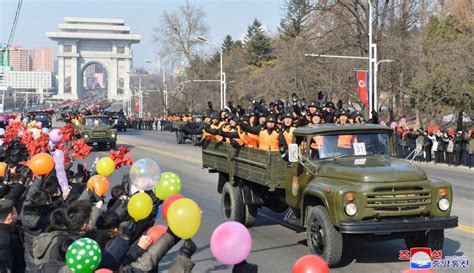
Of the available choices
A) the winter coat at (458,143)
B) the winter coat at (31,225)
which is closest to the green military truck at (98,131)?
the winter coat at (458,143)

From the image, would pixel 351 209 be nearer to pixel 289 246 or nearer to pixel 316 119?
pixel 289 246

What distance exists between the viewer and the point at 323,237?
859cm

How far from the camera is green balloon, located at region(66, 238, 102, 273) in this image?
13.9ft

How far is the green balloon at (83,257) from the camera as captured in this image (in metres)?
4.23

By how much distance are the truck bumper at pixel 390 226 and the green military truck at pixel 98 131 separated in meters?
26.2

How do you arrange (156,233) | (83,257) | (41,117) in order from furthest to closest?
(41,117)
(156,233)
(83,257)

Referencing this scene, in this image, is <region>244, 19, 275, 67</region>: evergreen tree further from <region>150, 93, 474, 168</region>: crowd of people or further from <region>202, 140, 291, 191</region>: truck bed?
<region>202, 140, 291, 191</region>: truck bed

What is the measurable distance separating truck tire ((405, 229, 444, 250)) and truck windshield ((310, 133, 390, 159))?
126 cm

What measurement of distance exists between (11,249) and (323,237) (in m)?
4.13

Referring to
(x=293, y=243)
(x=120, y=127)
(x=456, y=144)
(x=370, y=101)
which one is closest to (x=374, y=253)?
(x=293, y=243)

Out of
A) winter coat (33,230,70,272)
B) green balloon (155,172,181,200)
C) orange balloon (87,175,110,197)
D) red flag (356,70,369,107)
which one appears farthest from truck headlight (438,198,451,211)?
red flag (356,70,369,107)

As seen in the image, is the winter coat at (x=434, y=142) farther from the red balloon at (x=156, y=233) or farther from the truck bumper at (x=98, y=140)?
the red balloon at (x=156, y=233)

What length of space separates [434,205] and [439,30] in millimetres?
36617

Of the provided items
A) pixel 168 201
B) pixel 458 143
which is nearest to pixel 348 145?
pixel 168 201
